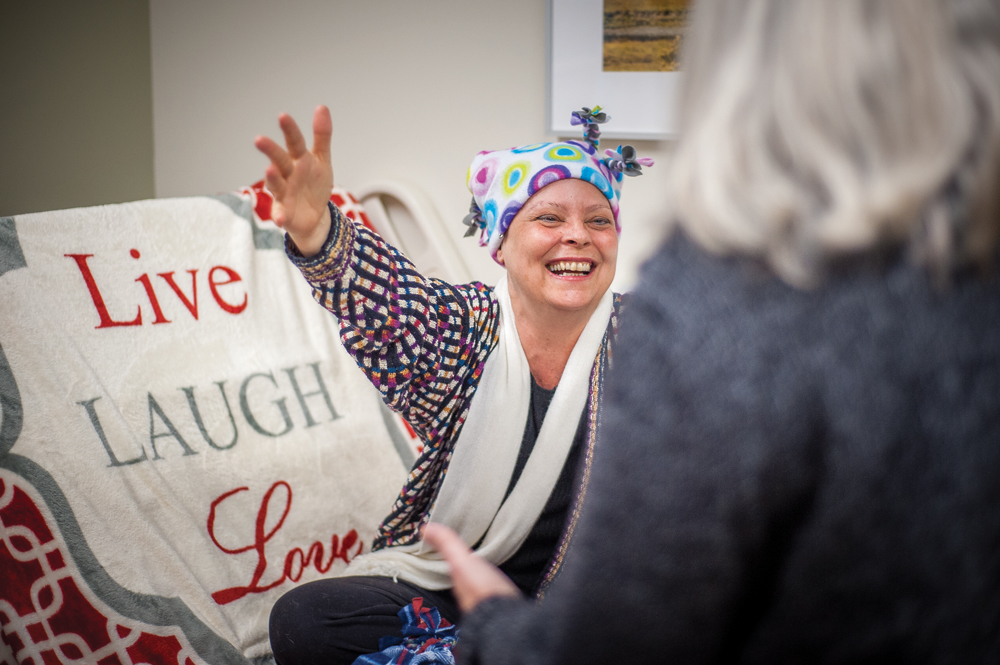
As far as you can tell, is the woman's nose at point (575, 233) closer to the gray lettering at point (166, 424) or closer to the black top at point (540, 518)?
the black top at point (540, 518)

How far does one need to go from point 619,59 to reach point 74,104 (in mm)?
1512

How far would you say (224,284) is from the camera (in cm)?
170

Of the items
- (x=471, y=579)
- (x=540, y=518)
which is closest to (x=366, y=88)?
(x=540, y=518)

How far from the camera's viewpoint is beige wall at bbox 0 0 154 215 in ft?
5.97

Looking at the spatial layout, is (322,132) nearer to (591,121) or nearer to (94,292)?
(591,121)

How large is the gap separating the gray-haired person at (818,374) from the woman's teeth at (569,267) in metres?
0.81

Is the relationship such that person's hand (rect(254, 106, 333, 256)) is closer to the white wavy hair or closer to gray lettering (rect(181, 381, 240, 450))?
the white wavy hair

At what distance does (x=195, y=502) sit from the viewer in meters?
1.45

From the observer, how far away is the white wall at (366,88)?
201cm

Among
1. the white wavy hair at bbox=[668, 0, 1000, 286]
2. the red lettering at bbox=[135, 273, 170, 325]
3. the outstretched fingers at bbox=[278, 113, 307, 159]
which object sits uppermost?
the outstretched fingers at bbox=[278, 113, 307, 159]

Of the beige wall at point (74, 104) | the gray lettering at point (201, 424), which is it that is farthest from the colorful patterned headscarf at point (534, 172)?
the beige wall at point (74, 104)

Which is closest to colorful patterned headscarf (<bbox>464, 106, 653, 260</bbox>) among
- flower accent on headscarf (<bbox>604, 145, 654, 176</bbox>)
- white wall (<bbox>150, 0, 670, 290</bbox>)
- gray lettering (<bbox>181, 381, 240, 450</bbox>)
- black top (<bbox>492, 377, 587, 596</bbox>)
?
flower accent on headscarf (<bbox>604, 145, 654, 176</bbox>)

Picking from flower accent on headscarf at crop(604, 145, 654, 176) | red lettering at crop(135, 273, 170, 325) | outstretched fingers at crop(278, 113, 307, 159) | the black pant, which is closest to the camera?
outstretched fingers at crop(278, 113, 307, 159)

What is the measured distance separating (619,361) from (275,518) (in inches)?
50.3
